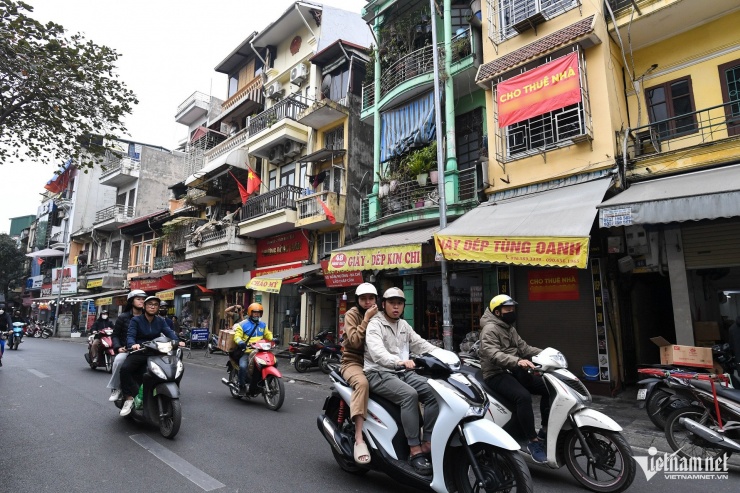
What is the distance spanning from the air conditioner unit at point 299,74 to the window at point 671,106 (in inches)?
535

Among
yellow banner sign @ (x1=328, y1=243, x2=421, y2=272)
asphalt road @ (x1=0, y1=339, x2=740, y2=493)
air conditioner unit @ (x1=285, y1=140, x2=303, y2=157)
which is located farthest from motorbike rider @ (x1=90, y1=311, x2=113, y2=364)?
air conditioner unit @ (x1=285, y1=140, x2=303, y2=157)

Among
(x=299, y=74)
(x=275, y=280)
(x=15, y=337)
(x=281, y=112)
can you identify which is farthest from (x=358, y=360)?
(x=15, y=337)

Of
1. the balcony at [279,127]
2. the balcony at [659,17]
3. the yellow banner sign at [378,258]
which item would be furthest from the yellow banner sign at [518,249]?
the balcony at [279,127]

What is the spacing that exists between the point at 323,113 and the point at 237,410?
12463mm

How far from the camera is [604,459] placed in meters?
3.67

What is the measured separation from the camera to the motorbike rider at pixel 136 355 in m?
5.42

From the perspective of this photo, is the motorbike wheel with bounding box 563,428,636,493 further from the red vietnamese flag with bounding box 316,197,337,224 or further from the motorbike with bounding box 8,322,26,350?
the motorbike with bounding box 8,322,26,350

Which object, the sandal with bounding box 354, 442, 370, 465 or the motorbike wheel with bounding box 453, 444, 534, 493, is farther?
the sandal with bounding box 354, 442, 370, 465

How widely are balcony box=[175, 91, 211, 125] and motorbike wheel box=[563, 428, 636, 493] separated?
29663mm

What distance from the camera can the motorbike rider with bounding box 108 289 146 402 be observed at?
222 inches

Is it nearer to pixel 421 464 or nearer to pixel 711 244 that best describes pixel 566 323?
pixel 711 244

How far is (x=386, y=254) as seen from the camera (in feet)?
34.8

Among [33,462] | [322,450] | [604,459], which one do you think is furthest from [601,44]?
[33,462]

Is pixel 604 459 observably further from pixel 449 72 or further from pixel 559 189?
pixel 449 72
